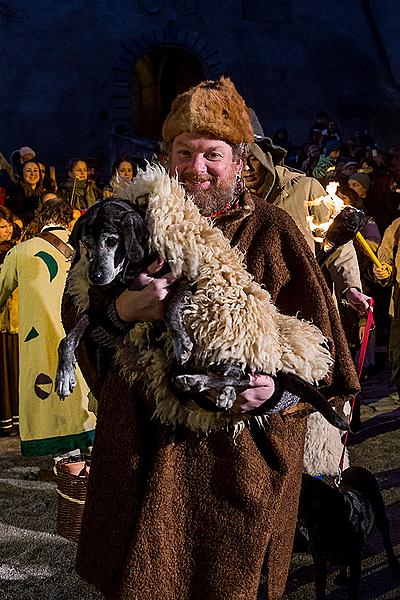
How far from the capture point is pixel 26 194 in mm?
10844

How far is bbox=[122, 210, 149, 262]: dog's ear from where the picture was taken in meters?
1.76

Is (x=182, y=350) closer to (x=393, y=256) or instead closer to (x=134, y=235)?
(x=134, y=235)

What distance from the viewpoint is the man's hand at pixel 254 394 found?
5.85 ft

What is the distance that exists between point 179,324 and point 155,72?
18.2 metres

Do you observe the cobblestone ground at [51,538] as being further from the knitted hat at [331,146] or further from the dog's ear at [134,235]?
the knitted hat at [331,146]

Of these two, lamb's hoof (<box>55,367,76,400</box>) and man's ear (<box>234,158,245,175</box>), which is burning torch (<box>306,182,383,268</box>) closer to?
man's ear (<box>234,158,245,175</box>)

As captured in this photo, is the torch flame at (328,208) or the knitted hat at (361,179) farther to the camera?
the knitted hat at (361,179)

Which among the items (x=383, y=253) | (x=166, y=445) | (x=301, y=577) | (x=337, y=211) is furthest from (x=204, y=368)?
(x=383, y=253)

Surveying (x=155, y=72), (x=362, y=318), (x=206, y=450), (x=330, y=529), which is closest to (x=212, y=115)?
(x=206, y=450)

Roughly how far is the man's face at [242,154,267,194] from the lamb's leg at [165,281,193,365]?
1.62 m

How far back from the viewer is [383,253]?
20.4 ft

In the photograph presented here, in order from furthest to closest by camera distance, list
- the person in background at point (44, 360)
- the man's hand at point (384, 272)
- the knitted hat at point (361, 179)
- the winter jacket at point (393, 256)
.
A: the knitted hat at point (361, 179)
the winter jacket at point (393, 256)
the man's hand at point (384, 272)
the person in background at point (44, 360)

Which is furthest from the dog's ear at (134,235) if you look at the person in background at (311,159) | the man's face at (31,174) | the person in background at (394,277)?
the person in background at (311,159)

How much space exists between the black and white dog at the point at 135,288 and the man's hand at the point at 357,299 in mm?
1507
